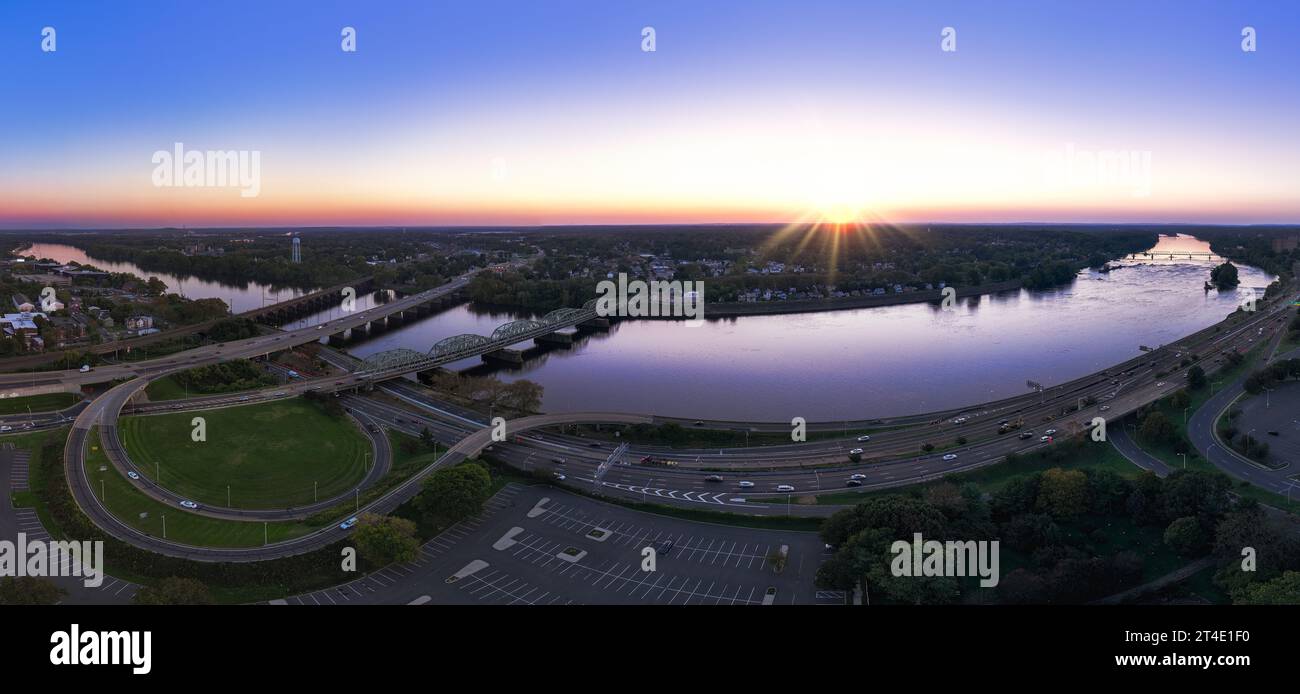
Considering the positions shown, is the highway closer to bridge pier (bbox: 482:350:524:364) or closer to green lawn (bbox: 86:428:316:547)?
green lawn (bbox: 86:428:316:547)

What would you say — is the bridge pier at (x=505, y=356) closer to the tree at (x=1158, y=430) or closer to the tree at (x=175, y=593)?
the tree at (x=175, y=593)

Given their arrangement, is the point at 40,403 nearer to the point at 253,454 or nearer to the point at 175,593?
the point at 253,454

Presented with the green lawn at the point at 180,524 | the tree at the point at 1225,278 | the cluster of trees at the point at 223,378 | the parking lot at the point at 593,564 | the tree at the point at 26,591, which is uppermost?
the tree at the point at 1225,278

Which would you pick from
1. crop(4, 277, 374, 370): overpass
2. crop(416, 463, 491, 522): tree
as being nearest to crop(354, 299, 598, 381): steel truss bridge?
crop(4, 277, 374, 370): overpass

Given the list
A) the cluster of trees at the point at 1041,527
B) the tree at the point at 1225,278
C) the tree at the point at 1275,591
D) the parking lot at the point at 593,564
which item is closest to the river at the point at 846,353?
the tree at the point at 1225,278

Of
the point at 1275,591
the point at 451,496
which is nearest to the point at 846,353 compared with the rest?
the point at 451,496
